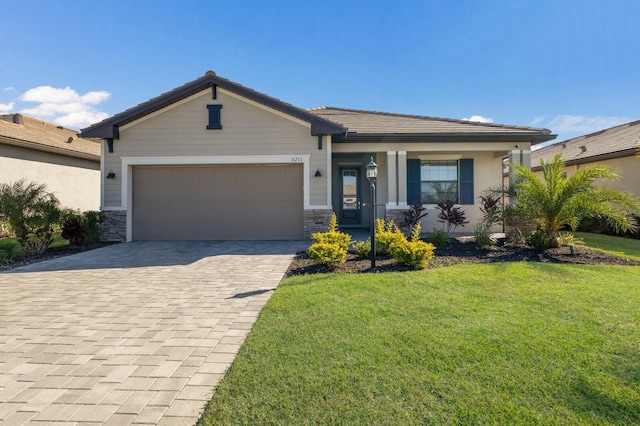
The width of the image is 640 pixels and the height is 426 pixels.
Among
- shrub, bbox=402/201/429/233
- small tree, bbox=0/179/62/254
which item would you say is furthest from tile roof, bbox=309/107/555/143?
small tree, bbox=0/179/62/254

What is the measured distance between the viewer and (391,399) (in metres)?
2.35

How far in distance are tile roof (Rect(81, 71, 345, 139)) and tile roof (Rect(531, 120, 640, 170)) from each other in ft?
33.5

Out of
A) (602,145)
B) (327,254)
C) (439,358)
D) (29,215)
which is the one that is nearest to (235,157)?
(327,254)

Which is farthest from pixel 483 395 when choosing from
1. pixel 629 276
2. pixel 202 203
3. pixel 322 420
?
pixel 202 203

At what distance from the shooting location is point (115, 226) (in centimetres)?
1016

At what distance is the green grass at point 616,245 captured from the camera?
8023 mm

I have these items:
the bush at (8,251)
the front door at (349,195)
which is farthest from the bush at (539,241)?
the bush at (8,251)

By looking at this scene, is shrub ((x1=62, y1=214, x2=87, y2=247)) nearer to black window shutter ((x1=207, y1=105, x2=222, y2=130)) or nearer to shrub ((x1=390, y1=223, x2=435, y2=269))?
black window shutter ((x1=207, y1=105, x2=222, y2=130))

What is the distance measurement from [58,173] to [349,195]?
1235 cm

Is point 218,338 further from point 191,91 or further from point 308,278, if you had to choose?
point 191,91

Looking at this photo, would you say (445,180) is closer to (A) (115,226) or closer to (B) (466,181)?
(B) (466,181)

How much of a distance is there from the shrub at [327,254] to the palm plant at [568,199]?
5.04m

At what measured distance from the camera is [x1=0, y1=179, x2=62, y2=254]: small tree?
27.3ft

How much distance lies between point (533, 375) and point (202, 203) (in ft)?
31.7
